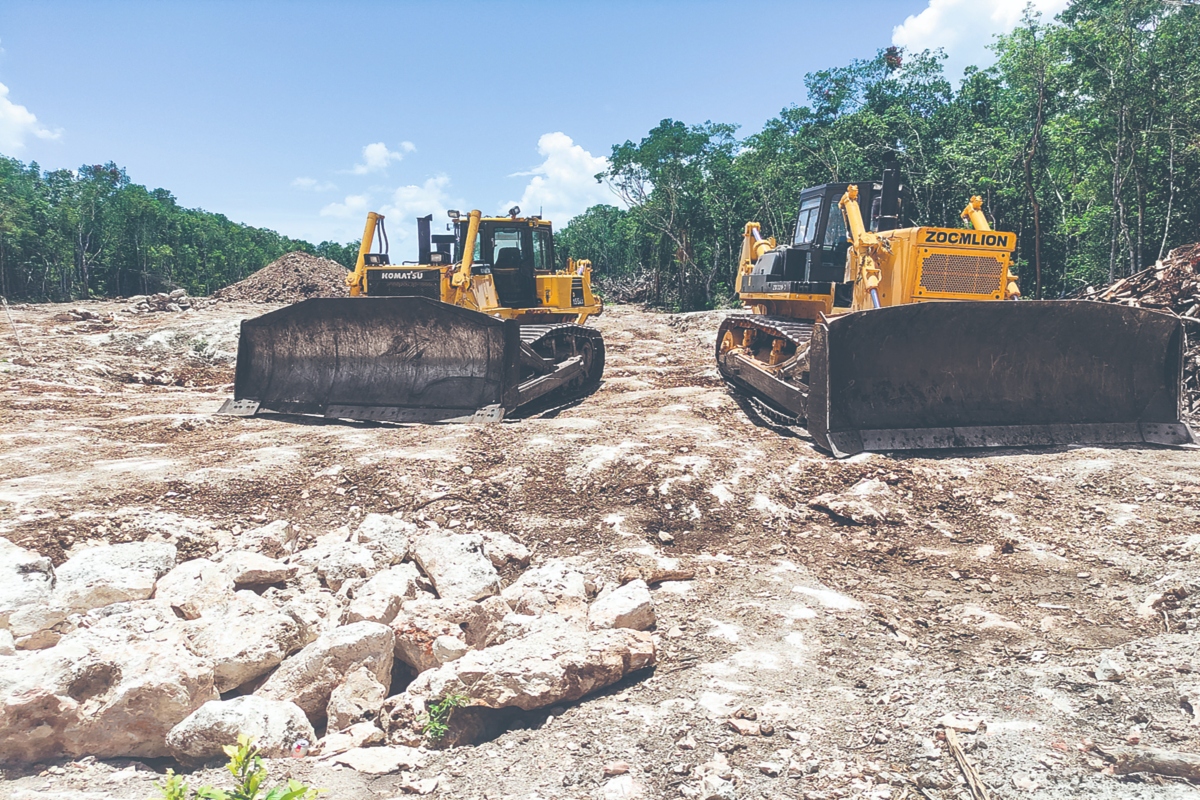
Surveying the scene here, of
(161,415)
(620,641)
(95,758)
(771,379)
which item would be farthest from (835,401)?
(161,415)

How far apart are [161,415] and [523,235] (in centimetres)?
549

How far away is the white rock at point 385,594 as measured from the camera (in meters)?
3.84

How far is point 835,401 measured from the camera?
6.88 metres

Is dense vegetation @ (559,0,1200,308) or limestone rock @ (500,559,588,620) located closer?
limestone rock @ (500,559,588,620)

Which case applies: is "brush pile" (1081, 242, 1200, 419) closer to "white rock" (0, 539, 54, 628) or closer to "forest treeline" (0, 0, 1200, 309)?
"forest treeline" (0, 0, 1200, 309)

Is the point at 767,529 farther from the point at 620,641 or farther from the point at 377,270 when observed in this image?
the point at 377,270

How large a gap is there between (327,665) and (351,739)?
0.42 meters

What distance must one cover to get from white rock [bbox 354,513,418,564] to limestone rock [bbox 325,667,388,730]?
1356 millimetres

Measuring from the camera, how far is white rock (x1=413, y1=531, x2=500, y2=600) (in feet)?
14.0

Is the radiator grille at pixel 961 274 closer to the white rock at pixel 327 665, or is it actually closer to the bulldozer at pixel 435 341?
the bulldozer at pixel 435 341

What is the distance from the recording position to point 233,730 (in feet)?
9.47

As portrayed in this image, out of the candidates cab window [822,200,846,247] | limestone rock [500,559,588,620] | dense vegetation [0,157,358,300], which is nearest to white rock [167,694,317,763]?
limestone rock [500,559,588,620]

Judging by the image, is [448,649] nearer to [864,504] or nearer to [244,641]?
[244,641]

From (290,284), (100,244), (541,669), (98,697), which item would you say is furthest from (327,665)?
(100,244)
